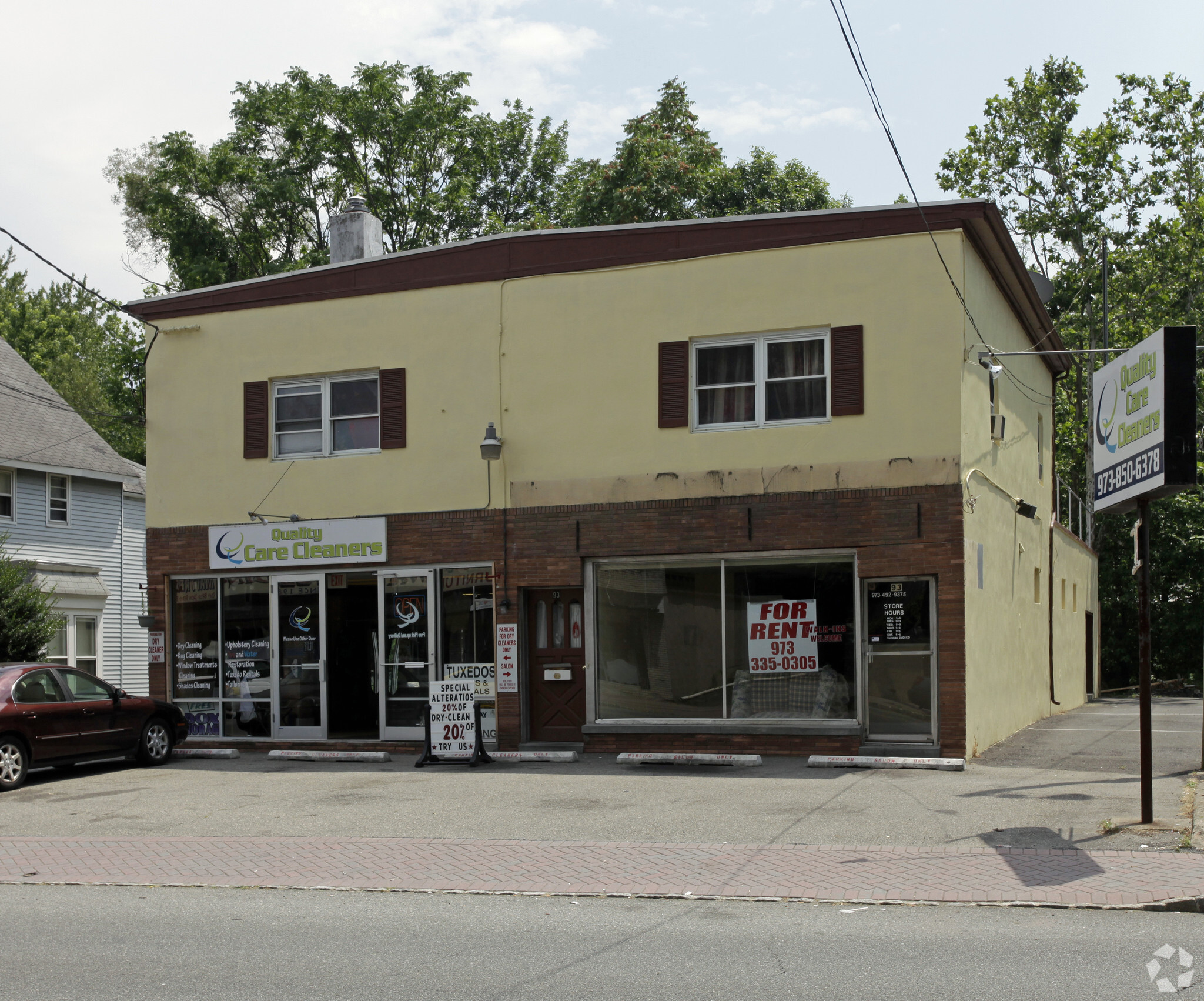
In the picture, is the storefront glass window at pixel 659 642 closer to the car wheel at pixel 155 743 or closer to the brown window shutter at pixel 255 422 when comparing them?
the brown window shutter at pixel 255 422

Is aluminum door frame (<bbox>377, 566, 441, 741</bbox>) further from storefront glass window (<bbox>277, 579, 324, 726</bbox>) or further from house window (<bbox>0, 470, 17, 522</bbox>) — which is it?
house window (<bbox>0, 470, 17, 522</bbox>)

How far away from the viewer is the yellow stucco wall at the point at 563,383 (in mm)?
15008

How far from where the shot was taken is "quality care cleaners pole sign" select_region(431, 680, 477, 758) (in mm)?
15445

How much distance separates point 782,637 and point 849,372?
341cm

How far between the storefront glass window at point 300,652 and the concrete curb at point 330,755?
0.75m

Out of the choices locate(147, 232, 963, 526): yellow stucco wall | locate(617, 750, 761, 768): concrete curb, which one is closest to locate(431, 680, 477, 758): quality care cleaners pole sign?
locate(617, 750, 761, 768): concrete curb

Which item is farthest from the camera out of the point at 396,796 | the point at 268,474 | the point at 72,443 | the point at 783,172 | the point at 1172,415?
the point at 783,172

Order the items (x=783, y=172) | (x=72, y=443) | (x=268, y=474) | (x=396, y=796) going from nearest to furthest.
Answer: (x=396, y=796) < (x=268, y=474) < (x=72, y=443) < (x=783, y=172)

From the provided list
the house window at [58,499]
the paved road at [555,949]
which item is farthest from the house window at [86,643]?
the paved road at [555,949]

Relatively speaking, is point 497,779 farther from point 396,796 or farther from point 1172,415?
point 1172,415

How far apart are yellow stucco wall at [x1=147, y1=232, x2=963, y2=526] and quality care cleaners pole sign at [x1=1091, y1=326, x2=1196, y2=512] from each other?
384 cm

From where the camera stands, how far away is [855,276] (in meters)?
15.2

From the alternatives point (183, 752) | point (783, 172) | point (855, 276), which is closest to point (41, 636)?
point (183, 752)

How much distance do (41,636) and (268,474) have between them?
6.90 m
